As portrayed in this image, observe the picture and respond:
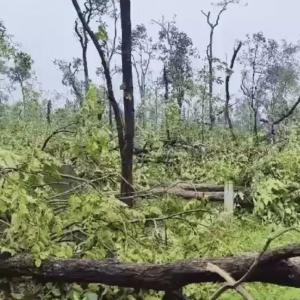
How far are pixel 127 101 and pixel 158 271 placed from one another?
3.61 m

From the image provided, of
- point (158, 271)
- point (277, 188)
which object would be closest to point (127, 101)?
point (158, 271)

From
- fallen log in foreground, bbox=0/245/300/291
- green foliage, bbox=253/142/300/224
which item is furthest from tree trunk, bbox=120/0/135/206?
green foliage, bbox=253/142/300/224

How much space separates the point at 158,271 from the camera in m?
3.35

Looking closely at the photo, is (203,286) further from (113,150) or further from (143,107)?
(143,107)

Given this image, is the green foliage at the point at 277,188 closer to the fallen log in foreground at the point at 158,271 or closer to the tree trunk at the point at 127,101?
the tree trunk at the point at 127,101

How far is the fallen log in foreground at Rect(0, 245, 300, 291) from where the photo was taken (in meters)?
3.06

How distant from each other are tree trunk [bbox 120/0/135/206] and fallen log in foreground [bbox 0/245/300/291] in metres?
2.98

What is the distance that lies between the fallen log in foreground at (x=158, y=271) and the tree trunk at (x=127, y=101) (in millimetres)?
2977

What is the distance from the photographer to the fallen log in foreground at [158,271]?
10.0 feet

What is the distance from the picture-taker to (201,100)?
20.4m

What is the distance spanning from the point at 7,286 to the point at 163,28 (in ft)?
101

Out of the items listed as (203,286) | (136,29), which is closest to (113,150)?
(203,286)

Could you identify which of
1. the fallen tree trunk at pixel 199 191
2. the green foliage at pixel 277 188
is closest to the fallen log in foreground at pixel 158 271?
the fallen tree trunk at pixel 199 191

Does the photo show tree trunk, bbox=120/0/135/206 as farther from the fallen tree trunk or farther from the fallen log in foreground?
the fallen log in foreground
